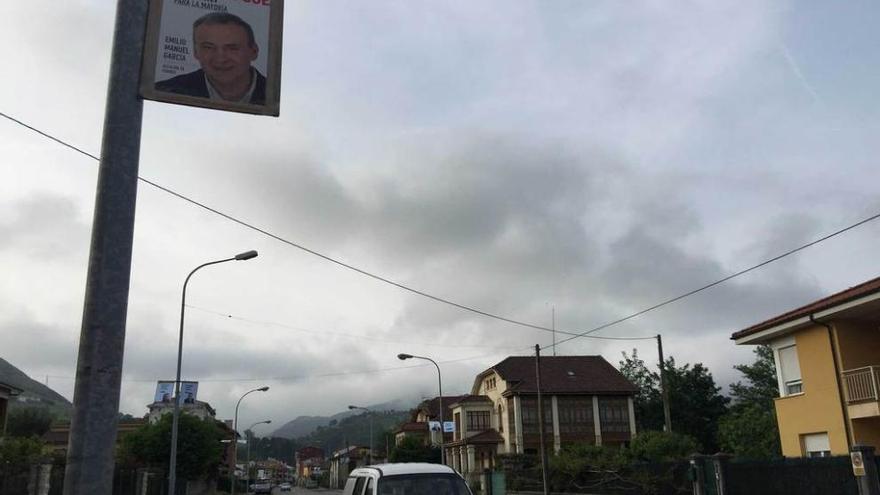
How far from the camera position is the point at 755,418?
191 feet

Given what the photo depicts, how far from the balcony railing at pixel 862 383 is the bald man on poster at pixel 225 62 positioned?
22.4m

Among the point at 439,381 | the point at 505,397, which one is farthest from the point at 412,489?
the point at 505,397

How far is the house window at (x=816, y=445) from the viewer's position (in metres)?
23.8

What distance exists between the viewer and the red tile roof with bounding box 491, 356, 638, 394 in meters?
64.7

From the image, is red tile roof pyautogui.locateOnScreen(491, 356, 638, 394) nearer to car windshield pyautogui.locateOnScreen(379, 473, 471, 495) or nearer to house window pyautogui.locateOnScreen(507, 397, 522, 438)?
house window pyautogui.locateOnScreen(507, 397, 522, 438)

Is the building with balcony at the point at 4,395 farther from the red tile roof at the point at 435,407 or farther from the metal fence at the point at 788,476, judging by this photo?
the red tile roof at the point at 435,407

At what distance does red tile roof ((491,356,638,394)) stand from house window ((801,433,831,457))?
38880mm

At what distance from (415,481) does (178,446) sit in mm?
37383

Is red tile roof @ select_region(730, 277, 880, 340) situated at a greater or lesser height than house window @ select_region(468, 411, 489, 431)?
greater

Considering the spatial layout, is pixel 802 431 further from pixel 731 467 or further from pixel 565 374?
pixel 565 374

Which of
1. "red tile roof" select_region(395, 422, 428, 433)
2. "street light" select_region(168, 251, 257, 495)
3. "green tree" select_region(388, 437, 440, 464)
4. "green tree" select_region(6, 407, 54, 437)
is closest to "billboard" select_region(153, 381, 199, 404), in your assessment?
"street light" select_region(168, 251, 257, 495)

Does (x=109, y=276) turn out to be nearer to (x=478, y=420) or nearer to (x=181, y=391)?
(x=181, y=391)

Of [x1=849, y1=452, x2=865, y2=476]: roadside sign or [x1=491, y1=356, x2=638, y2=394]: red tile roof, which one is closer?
[x1=849, y1=452, x2=865, y2=476]: roadside sign

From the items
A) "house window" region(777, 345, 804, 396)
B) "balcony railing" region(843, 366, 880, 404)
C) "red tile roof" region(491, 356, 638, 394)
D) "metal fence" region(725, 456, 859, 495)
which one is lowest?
"metal fence" region(725, 456, 859, 495)
